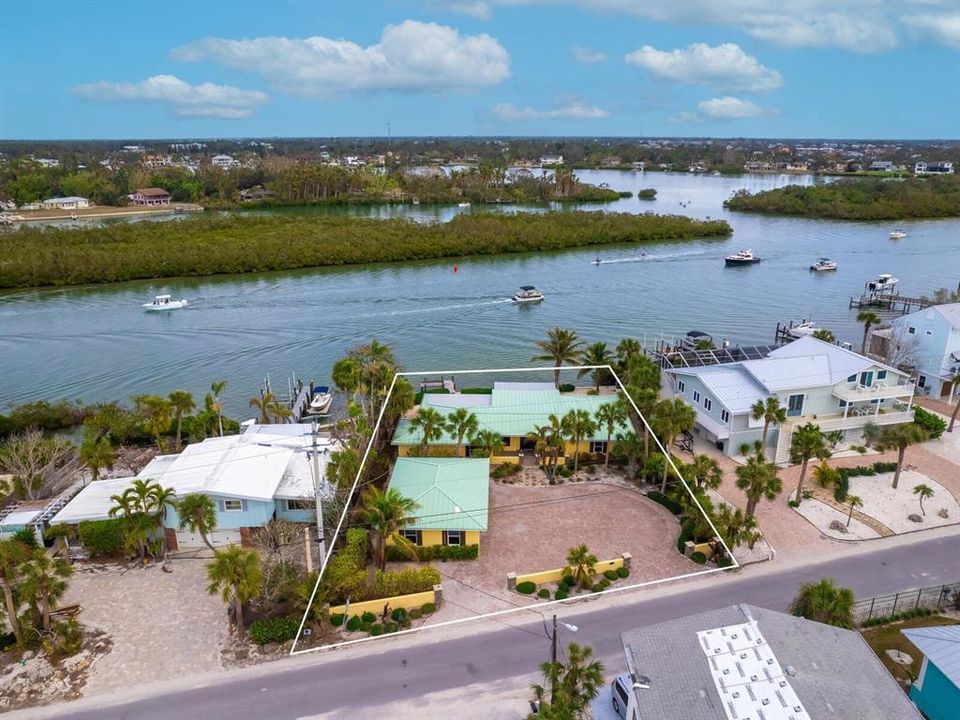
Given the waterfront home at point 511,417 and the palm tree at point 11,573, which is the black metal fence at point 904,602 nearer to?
the waterfront home at point 511,417

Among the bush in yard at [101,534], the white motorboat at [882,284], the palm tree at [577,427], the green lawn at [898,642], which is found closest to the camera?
the green lawn at [898,642]

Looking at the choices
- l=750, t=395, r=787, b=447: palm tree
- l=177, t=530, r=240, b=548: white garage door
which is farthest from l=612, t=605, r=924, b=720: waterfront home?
l=177, t=530, r=240, b=548: white garage door

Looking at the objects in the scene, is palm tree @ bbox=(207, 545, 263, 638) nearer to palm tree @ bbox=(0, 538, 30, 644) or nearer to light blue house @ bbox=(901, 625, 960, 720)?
palm tree @ bbox=(0, 538, 30, 644)

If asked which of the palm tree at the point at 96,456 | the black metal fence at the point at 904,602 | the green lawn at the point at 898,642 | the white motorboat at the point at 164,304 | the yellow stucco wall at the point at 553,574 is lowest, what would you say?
the yellow stucco wall at the point at 553,574

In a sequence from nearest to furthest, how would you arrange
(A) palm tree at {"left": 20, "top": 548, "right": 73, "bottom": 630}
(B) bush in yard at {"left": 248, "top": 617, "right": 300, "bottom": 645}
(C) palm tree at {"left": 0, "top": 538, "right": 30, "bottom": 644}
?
(C) palm tree at {"left": 0, "top": 538, "right": 30, "bottom": 644}
(A) palm tree at {"left": 20, "top": 548, "right": 73, "bottom": 630}
(B) bush in yard at {"left": 248, "top": 617, "right": 300, "bottom": 645}

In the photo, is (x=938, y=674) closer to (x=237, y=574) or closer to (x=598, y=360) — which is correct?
(x=237, y=574)

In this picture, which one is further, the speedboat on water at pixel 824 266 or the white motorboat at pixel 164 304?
the speedboat on water at pixel 824 266

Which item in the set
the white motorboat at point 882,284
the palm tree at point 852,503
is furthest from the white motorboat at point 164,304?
the white motorboat at point 882,284
